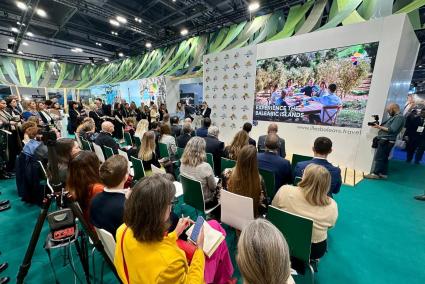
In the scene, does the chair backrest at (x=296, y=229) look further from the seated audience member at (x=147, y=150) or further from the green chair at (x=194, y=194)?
the seated audience member at (x=147, y=150)

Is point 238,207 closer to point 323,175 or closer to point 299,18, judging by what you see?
point 323,175

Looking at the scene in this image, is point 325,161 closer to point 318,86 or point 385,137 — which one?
point 385,137

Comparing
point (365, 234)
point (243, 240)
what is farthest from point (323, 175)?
point (365, 234)

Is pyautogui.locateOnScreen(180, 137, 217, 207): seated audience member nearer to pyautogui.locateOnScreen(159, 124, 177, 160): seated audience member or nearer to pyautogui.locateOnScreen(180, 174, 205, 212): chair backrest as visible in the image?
pyautogui.locateOnScreen(180, 174, 205, 212): chair backrest

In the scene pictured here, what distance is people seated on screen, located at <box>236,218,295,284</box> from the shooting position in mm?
722

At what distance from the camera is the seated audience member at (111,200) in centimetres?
142

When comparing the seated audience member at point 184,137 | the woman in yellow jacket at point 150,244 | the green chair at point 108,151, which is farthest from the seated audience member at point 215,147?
the woman in yellow jacket at point 150,244

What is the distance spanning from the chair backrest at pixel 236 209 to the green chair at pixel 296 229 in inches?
8.4

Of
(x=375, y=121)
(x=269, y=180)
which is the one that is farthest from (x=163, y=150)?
(x=375, y=121)

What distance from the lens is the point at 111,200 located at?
4.73ft

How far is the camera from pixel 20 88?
44.7 ft

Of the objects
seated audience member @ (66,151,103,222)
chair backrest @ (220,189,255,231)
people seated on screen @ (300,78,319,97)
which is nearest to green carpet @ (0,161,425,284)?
chair backrest @ (220,189,255,231)

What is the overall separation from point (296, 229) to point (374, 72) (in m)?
4.52

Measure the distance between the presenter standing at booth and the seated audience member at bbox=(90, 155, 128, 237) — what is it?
16.3 feet
